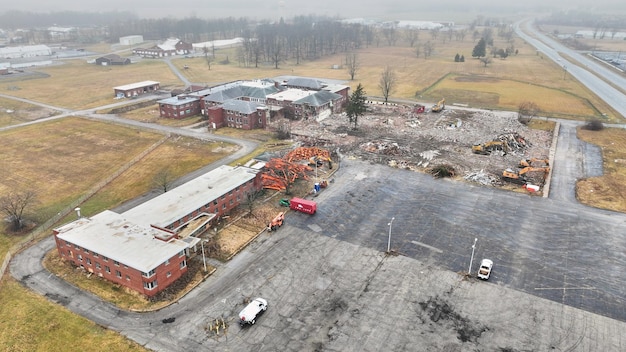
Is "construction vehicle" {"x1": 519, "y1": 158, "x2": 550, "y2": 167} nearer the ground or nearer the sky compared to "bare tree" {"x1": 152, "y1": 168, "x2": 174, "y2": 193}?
nearer the sky

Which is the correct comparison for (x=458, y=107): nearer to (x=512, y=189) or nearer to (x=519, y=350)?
(x=512, y=189)

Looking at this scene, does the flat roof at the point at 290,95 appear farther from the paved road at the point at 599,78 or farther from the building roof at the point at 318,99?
the paved road at the point at 599,78

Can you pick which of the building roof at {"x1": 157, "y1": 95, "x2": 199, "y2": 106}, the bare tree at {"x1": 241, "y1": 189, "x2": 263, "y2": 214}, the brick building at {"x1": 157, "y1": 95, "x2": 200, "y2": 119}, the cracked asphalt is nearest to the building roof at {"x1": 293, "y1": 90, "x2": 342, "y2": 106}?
the brick building at {"x1": 157, "y1": 95, "x2": 200, "y2": 119}

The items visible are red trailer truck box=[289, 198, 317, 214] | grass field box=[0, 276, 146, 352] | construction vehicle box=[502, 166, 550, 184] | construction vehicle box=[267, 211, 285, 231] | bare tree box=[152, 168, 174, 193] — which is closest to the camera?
grass field box=[0, 276, 146, 352]

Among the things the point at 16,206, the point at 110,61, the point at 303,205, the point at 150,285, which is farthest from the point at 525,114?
the point at 110,61

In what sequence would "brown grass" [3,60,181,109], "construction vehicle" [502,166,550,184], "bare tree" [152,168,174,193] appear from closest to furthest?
"bare tree" [152,168,174,193]
"construction vehicle" [502,166,550,184]
"brown grass" [3,60,181,109]

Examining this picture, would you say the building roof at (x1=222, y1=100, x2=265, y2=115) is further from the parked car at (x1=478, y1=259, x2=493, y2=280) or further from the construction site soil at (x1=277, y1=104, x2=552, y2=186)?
the parked car at (x1=478, y1=259, x2=493, y2=280)

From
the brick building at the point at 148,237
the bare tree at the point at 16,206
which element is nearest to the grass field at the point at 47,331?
the brick building at the point at 148,237
